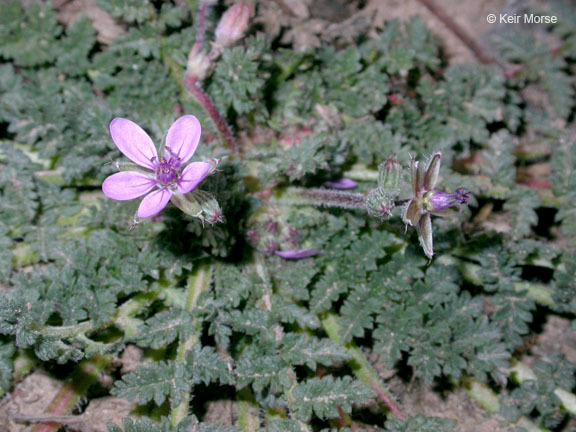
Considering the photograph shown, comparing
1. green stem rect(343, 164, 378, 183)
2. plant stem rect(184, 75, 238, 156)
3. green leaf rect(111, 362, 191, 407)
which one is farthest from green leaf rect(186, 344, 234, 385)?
green stem rect(343, 164, 378, 183)

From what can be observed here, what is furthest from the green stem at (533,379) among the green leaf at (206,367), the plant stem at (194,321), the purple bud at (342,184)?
the plant stem at (194,321)

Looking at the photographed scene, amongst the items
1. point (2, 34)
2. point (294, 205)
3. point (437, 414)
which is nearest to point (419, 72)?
point (294, 205)

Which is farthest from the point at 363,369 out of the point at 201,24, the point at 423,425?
the point at 201,24

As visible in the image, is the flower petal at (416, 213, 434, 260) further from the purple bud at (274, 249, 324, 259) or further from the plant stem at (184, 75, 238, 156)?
the plant stem at (184, 75, 238, 156)

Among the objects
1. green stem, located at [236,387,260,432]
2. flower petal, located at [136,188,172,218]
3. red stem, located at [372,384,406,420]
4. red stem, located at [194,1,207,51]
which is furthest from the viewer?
red stem, located at [194,1,207,51]

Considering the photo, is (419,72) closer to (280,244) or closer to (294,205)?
(294,205)

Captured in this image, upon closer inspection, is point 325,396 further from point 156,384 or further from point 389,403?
point 156,384

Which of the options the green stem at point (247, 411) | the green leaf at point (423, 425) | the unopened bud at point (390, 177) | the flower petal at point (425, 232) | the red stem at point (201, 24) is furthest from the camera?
the red stem at point (201, 24)

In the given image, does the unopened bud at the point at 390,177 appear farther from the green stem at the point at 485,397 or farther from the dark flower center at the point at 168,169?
the green stem at the point at 485,397
